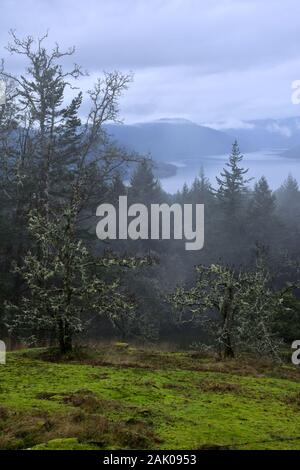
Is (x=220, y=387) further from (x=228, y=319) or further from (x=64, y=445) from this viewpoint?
(x=228, y=319)

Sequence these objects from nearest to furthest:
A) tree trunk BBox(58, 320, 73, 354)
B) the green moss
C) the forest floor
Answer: the green moss, the forest floor, tree trunk BBox(58, 320, 73, 354)

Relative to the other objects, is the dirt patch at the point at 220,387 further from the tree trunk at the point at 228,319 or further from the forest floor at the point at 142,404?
the tree trunk at the point at 228,319

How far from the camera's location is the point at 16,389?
37.9ft

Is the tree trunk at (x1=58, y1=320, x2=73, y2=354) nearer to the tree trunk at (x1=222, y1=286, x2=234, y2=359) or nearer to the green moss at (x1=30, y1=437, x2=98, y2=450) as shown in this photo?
the tree trunk at (x1=222, y1=286, x2=234, y2=359)


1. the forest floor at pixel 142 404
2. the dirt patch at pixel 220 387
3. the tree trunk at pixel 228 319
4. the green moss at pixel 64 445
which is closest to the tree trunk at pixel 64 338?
the forest floor at pixel 142 404

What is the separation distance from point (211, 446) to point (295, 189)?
127430 millimetres

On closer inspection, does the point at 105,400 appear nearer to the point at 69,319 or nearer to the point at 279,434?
the point at 279,434

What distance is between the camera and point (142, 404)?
35.7ft

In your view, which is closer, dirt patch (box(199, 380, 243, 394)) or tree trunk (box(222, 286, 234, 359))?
dirt patch (box(199, 380, 243, 394))

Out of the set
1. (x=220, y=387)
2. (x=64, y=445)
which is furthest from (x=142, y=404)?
(x=64, y=445)

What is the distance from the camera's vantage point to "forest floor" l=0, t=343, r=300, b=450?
8.16 meters

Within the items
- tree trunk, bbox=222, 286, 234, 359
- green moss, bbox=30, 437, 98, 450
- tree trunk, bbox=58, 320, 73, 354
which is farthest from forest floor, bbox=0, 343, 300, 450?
tree trunk, bbox=222, 286, 234, 359

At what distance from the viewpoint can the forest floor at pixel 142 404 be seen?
26.8ft

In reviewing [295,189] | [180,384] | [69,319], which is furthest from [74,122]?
[295,189]
